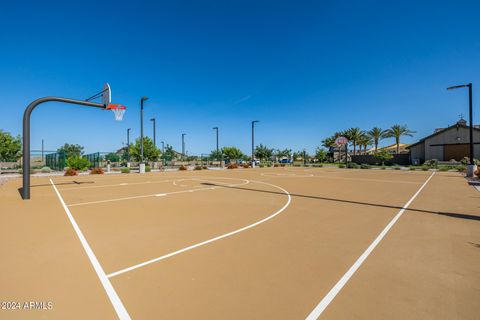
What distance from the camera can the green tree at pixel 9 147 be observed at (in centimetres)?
3662

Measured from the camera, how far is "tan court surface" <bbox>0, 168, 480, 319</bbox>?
9.86ft

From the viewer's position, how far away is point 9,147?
123ft

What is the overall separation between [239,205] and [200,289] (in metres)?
6.08

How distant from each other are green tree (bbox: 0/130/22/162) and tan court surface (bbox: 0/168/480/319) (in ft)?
135

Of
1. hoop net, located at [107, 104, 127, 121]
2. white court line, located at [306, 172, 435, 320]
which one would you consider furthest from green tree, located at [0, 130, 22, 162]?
white court line, located at [306, 172, 435, 320]

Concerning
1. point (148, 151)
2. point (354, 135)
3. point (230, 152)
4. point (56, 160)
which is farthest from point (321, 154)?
point (56, 160)

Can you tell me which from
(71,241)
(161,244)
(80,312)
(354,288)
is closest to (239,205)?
(161,244)

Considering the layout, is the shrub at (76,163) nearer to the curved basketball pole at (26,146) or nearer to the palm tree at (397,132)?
the curved basketball pole at (26,146)

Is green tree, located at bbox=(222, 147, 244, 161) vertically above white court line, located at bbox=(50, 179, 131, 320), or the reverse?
green tree, located at bbox=(222, 147, 244, 161)

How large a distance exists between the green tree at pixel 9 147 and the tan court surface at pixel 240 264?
4102cm

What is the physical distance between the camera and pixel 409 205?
31.1ft

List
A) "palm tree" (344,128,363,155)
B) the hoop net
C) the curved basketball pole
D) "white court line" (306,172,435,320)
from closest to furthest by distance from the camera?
"white court line" (306,172,435,320) → the curved basketball pole → the hoop net → "palm tree" (344,128,363,155)

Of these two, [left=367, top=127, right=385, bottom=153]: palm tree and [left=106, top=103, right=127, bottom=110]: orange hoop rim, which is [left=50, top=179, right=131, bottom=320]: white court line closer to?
[left=106, top=103, right=127, bottom=110]: orange hoop rim

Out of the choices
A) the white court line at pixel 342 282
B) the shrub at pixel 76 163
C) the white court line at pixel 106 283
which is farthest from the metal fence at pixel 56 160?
the white court line at pixel 342 282
